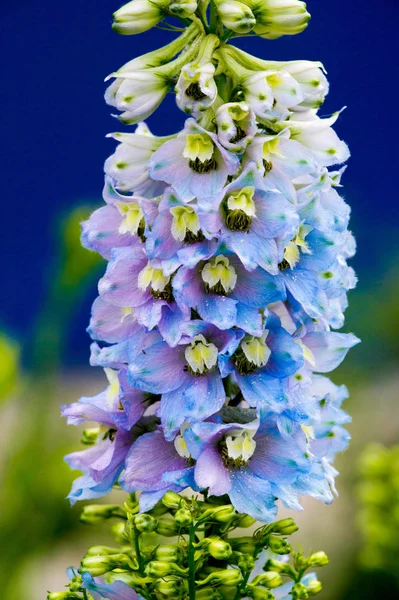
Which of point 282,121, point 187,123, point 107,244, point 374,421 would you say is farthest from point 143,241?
point 374,421

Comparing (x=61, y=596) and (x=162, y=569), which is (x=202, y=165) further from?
(x=61, y=596)

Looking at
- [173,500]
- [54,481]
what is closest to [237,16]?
[173,500]

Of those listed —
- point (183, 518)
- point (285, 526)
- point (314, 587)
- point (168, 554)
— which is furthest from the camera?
point (314, 587)

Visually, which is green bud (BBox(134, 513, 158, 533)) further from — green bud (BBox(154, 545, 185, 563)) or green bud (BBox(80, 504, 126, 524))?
green bud (BBox(80, 504, 126, 524))

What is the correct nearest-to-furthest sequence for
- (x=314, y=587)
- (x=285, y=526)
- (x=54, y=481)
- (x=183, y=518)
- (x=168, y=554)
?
1. (x=183, y=518)
2. (x=168, y=554)
3. (x=285, y=526)
4. (x=314, y=587)
5. (x=54, y=481)

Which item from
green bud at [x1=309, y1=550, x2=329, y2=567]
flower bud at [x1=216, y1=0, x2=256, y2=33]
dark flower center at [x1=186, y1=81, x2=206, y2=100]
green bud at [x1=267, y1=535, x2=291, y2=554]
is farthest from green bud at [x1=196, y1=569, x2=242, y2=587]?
flower bud at [x1=216, y1=0, x2=256, y2=33]

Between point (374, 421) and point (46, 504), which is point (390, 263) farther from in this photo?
point (46, 504)
